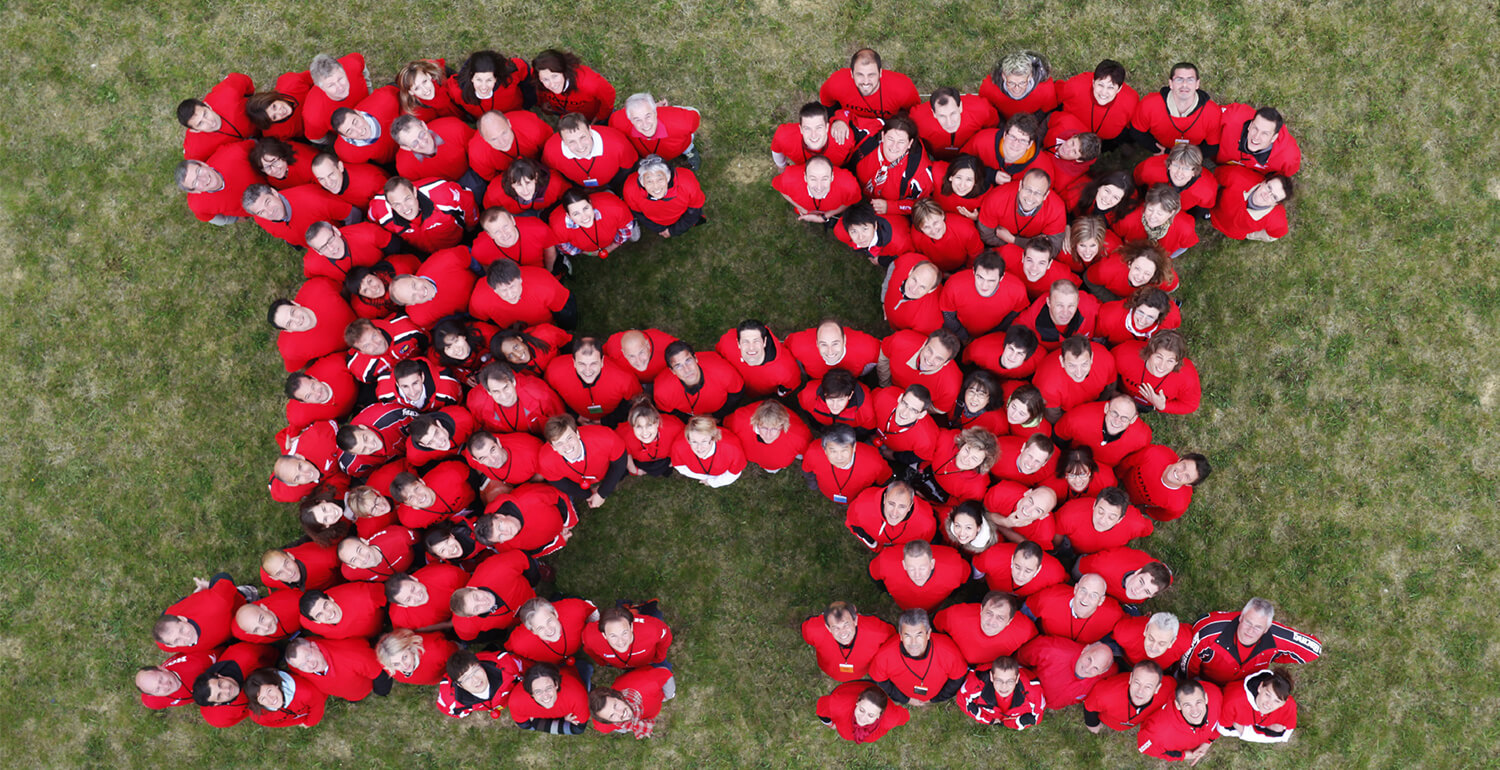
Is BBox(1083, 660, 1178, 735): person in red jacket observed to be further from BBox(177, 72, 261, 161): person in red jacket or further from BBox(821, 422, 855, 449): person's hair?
BBox(177, 72, 261, 161): person in red jacket

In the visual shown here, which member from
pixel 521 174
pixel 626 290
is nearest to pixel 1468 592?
pixel 626 290

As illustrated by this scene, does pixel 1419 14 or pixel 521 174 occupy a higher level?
pixel 1419 14

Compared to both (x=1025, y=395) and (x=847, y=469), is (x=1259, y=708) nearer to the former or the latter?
(x=1025, y=395)

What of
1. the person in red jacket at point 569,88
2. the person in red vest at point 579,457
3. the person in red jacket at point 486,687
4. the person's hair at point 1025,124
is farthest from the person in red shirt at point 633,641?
the person's hair at point 1025,124

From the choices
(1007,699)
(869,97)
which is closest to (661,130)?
(869,97)

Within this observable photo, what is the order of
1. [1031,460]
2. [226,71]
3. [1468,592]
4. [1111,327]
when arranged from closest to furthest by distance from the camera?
[1031,460]
[1111,327]
[1468,592]
[226,71]

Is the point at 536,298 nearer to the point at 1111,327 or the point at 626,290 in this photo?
the point at 626,290
